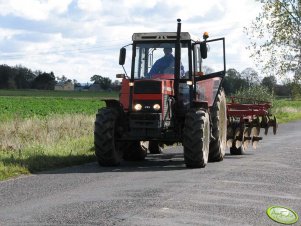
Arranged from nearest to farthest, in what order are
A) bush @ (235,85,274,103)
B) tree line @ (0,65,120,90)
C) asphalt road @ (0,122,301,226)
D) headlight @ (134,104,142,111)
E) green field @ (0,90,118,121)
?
1. asphalt road @ (0,122,301,226)
2. headlight @ (134,104,142,111)
3. green field @ (0,90,118,121)
4. bush @ (235,85,274,103)
5. tree line @ (0,65,120,90)

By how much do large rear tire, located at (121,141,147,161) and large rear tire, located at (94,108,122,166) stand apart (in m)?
1.35

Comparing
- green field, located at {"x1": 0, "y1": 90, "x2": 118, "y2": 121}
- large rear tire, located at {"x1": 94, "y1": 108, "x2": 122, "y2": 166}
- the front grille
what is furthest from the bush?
large rear tire, located at {"x1": 94, "y1": 108, "x2": 122, "y2": 166}

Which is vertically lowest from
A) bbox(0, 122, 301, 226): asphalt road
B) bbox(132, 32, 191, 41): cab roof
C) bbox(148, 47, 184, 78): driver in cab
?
bbox(0, 122, 301, 226): asphalt road

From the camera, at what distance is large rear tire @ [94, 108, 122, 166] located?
1222cm

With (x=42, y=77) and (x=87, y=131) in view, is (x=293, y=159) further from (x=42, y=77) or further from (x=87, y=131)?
(x=42, y=77)

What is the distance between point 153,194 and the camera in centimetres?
868

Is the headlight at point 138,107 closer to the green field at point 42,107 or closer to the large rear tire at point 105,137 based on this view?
the large rear tire at point 105,137

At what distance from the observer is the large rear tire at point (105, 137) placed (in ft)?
40.1

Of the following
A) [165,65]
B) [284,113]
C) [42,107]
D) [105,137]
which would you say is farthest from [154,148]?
[42,107]

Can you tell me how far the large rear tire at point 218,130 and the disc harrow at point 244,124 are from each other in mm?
725

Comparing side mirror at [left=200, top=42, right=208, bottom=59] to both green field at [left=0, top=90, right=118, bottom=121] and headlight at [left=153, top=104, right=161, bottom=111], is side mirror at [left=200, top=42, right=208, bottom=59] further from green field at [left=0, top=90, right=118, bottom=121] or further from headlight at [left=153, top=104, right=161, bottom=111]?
green field at [left=0, top=90, right=118, bottom=121]

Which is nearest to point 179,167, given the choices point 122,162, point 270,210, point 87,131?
point 122,162

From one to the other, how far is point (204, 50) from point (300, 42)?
29423 mm

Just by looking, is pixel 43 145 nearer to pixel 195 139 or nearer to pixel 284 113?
pixel 195 139
